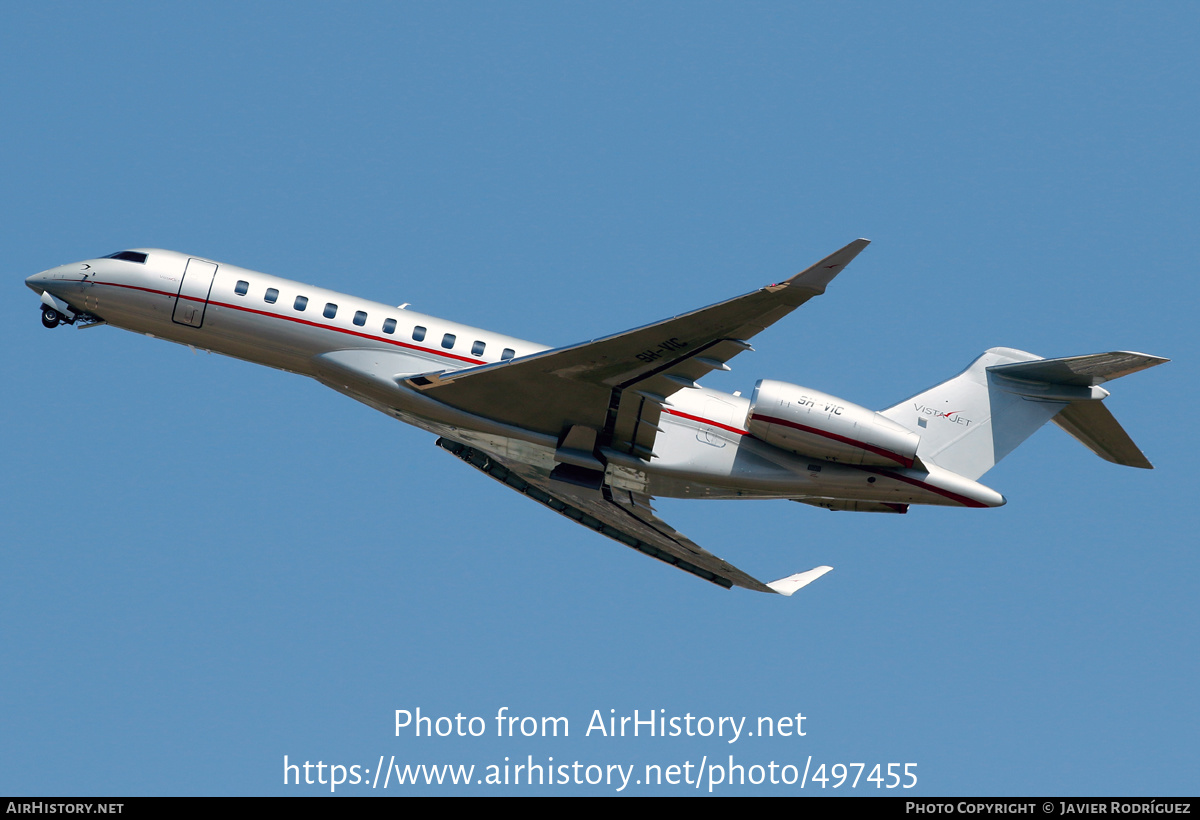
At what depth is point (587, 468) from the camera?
20.0 metres

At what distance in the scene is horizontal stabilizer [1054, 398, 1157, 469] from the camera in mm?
19859

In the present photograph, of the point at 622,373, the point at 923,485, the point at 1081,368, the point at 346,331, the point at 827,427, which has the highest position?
the point at 1081,368

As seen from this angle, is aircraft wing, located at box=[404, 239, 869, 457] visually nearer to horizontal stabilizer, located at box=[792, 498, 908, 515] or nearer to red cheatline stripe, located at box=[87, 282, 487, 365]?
red cheatline stripe, located at box=[87, 282, 487, 365]

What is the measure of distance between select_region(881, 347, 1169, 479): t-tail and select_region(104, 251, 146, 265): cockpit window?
14068mm

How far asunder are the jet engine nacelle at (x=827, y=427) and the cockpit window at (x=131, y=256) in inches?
447

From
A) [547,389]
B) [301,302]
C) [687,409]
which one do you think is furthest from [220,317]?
[687,409]

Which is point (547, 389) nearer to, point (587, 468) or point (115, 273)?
point (587, 468)

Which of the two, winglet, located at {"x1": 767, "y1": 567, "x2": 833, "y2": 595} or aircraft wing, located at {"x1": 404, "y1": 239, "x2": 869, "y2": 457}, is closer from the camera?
aircraft wing, located at {"x1": 404, "y1": 239, "x2": 869, "y2": 457}

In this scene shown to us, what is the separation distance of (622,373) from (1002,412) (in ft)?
24.2

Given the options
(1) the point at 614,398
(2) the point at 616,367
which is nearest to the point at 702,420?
(1) the point at 614,398

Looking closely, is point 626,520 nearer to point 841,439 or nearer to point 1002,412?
point 841,439

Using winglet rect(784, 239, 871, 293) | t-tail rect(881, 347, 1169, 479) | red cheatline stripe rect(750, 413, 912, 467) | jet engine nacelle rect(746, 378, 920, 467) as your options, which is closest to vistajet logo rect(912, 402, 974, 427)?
t-tail rect(881, 347, 1169, 479)

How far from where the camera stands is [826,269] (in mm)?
15812

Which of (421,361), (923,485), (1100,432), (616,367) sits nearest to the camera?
(616,367)
